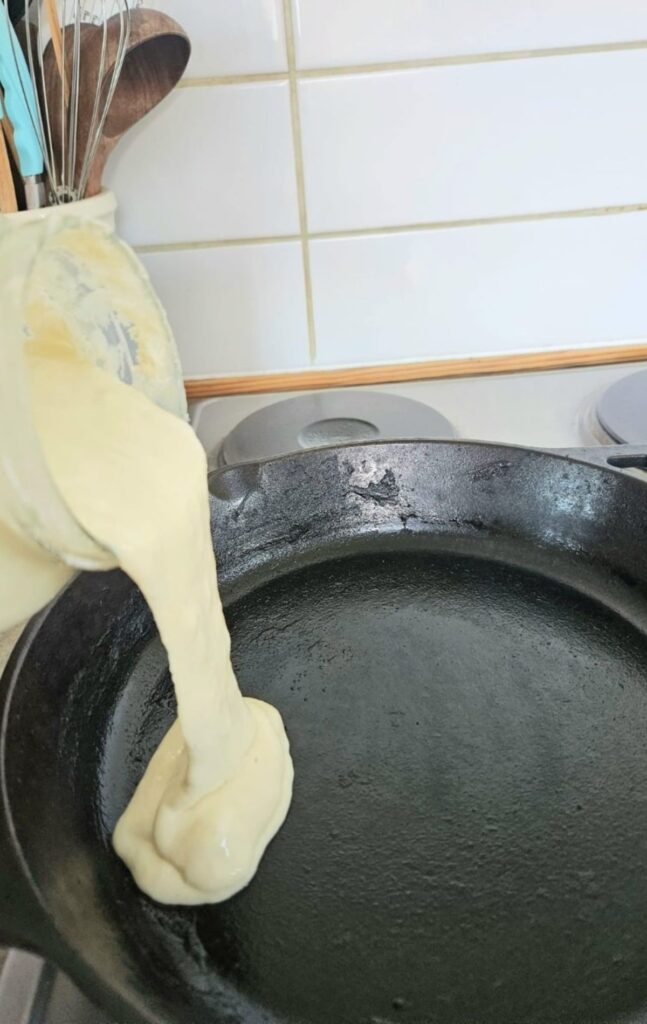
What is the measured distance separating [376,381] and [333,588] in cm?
35

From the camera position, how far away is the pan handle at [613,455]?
685mm

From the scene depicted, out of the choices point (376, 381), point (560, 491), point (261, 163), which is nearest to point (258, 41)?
point (261, 163)

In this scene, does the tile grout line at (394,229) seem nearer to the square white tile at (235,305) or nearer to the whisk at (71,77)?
the square white tile at (235,305)

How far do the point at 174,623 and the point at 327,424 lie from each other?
456mm

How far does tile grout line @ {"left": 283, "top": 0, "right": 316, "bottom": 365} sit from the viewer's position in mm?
780

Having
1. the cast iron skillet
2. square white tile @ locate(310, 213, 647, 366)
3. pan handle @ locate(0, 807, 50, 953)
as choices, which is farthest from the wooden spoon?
pan handle @ locate(0, 807, 50, 953)

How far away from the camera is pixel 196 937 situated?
17.5 inches

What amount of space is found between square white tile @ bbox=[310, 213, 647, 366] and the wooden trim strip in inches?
0.6

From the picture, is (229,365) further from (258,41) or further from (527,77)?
(527,77)

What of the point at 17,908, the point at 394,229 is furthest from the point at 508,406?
the point at 17,908

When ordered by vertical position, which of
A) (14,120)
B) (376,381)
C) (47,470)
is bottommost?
(376,381)

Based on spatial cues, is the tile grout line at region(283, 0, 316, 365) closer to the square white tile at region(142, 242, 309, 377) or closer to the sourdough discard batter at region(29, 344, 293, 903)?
the square white tile at region(142, 242, 309, 377)

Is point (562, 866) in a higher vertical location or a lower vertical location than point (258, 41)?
lower

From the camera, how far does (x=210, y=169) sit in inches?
33.0
